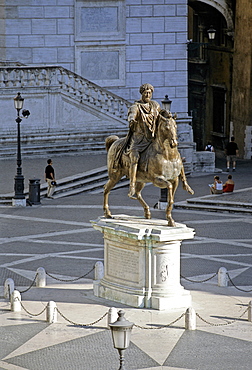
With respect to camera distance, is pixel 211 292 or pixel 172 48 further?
pixel 172 48

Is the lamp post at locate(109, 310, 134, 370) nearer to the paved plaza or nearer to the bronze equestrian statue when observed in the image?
the paved plaza

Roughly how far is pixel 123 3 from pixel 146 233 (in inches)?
1000

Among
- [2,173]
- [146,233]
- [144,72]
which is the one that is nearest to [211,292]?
[146,233]

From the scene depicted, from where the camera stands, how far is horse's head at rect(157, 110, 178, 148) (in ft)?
71.1

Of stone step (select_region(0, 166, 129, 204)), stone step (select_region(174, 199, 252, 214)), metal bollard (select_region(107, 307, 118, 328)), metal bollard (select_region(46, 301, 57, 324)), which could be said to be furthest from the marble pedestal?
stone step (select_region(0, 166, 129, 204))

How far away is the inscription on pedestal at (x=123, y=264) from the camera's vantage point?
21.8 metres

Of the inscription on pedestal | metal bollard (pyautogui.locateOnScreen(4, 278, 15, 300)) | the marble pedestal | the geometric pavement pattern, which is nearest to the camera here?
the geometric pavement pattern

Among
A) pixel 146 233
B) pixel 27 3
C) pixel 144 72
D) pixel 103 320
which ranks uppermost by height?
pixel 27 3

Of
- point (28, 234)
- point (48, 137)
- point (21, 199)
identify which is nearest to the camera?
point (28, 234)

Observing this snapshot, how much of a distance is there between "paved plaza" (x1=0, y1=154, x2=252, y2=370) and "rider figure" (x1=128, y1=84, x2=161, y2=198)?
3.00 metres

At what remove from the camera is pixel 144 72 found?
4603 cm

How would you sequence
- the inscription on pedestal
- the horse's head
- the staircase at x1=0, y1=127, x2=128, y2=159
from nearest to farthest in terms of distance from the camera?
1. the horse's head
2. the inscription on pedestal
3. the staircase at x1=0, y1=127, x2=128, y2=159

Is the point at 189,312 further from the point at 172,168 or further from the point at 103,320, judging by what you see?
the point at 172,168

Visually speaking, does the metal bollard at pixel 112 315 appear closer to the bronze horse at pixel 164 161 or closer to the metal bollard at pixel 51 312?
the metal bollard at pixel 51 312
